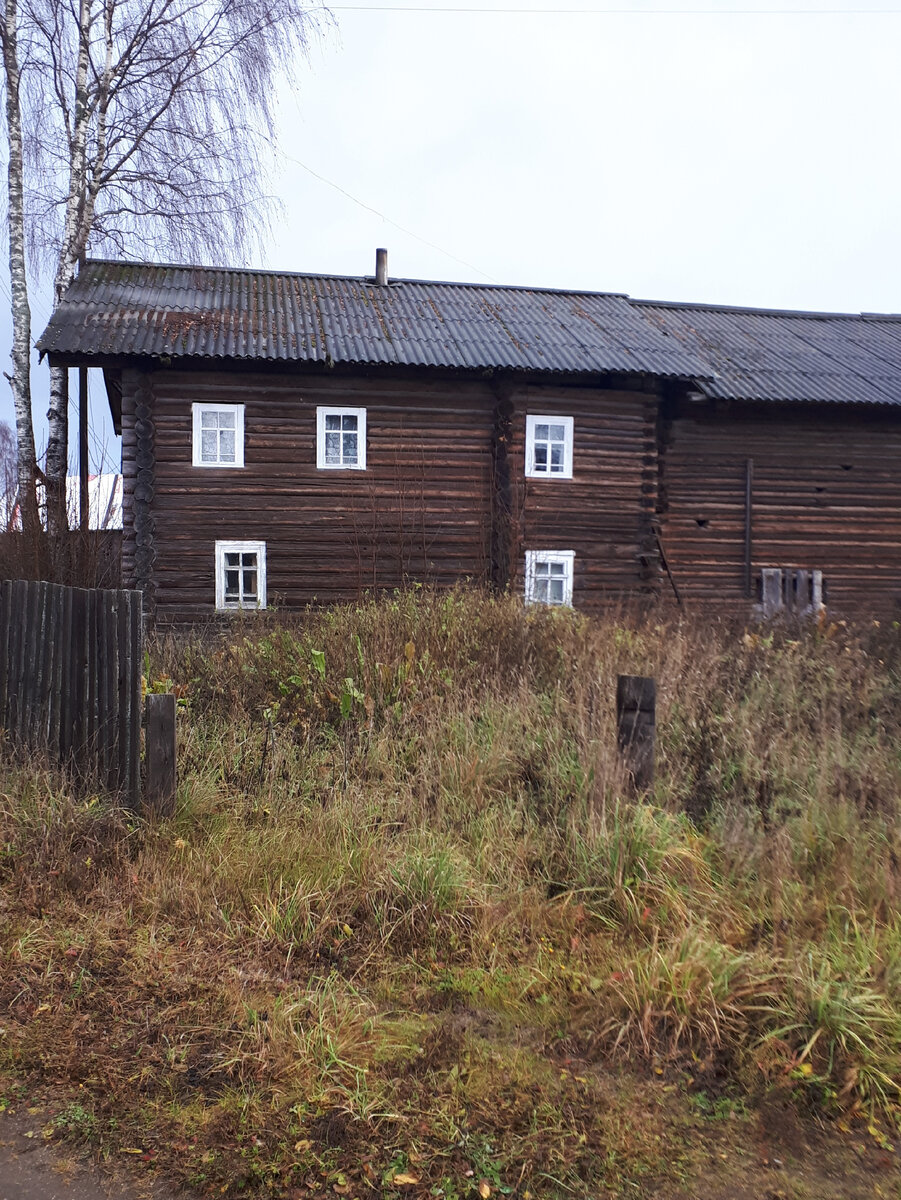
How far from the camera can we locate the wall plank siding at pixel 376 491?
13586mm

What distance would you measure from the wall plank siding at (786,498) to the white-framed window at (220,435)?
797 centimetres

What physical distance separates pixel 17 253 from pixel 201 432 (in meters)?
Answer: 4.35

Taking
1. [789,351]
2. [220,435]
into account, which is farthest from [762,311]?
[220,435]

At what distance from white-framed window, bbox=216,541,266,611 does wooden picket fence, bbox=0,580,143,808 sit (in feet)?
30.4

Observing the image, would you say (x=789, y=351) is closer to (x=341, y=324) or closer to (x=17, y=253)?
(x=341, y=324)

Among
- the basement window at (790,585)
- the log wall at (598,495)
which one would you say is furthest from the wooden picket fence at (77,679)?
the basement window at (790,585)

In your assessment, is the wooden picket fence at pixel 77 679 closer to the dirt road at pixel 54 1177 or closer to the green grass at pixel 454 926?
the green grass at pixel 454 926

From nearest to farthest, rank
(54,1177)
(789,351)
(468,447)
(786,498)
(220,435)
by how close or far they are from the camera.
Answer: (54,1177), (220,435), (468,447), (786,498), (789,351)

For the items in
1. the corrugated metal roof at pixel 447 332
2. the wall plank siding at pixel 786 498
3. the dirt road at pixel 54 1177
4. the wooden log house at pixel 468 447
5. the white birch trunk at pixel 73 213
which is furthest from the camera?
the wall plank siding at pixel 786 498

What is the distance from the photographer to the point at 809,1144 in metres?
2.47

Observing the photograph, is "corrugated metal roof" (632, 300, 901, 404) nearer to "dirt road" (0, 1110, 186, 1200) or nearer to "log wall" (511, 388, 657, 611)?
"log wall" (511, 388, 657, 611)

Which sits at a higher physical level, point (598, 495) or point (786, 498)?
point (786, 498)

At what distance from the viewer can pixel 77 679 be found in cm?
434

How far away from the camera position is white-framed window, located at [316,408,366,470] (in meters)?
14.2
